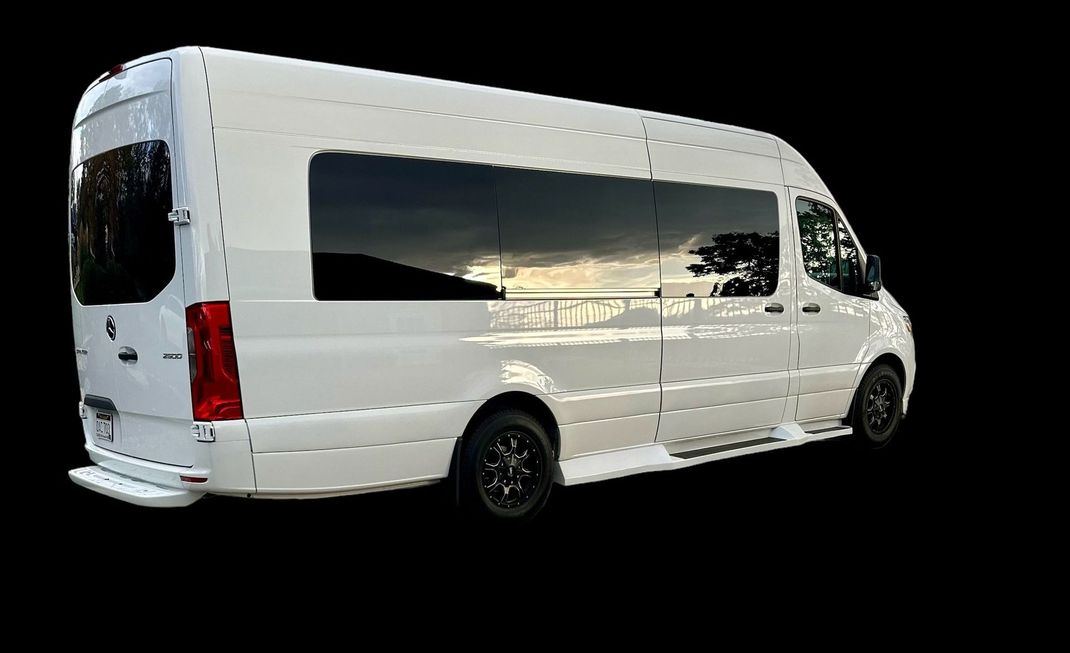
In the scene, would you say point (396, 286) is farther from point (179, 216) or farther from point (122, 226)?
point (122, 226)

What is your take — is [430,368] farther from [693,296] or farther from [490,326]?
[693,296]

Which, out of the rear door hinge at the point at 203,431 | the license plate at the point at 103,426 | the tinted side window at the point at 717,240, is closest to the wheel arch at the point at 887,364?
the tinted side window at the point at 717,240

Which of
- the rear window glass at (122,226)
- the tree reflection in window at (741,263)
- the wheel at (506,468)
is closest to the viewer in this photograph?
the rear window glass at (122,226)

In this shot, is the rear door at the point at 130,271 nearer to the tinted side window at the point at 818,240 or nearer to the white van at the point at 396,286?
the white van at the point at 396,286

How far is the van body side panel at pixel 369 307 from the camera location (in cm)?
486

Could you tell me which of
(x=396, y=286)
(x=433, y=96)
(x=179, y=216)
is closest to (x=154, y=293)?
(x=179, y=216)

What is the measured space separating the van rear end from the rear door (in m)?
0.01

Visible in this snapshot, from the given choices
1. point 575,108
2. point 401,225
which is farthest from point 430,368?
point 575,108

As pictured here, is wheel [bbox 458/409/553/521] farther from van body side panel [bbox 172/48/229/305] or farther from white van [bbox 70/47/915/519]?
van body side panel [bbox 172/48/229/305]

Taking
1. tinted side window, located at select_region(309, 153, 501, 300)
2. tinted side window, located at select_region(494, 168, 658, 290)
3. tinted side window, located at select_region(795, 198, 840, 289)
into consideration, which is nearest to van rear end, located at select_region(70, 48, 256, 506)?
tinted side window, located at select_region(309, 153, 501, 300)

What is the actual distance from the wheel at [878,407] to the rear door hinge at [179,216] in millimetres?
6280

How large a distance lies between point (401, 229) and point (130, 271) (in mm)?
1609

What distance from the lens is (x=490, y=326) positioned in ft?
18.7

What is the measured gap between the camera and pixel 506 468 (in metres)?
5.86
